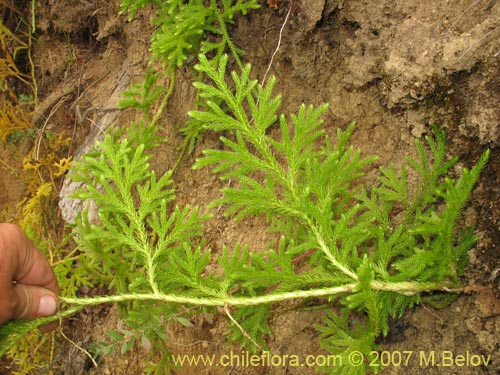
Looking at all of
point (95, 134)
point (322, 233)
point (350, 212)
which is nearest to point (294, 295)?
point (322, 233)

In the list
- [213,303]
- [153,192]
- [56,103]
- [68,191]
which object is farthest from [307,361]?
[56,103]

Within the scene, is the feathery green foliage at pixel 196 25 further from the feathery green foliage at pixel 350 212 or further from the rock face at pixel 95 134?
the rock face at pixel 95 134

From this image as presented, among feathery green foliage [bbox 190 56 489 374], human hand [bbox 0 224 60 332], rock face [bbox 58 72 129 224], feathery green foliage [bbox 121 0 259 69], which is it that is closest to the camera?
feathery green foliage [bbox 190 56 489 374]

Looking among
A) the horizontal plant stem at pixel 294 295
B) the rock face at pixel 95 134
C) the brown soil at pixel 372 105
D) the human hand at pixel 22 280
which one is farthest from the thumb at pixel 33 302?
the rock face at pixel 95 134

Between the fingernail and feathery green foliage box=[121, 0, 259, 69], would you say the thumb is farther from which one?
feathery green foliage box=[121, 0, 259, 69]

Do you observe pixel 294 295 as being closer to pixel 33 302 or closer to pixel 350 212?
pixel 350 212

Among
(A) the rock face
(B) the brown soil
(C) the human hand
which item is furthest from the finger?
(A) the rock face
